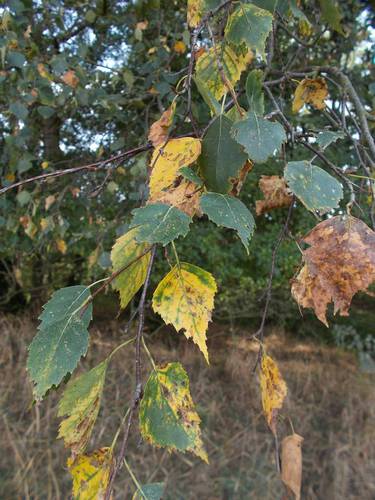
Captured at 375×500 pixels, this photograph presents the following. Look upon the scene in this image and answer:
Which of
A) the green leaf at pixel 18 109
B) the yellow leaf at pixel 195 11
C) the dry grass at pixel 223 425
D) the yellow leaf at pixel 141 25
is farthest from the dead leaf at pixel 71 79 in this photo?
the dry grass at pixel 223 425

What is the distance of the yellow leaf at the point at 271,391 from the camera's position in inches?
18.5

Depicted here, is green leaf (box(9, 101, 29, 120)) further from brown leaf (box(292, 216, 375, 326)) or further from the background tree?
brown leaf (box(292, 216, 375, 326))

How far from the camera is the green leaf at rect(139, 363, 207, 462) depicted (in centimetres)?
34

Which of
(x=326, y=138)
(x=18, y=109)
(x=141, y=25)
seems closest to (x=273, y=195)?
(x=326, y=138)

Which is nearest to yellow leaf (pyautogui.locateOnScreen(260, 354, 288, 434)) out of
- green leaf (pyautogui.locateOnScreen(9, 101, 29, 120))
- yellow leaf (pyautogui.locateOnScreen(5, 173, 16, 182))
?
green leaf (pyautogui.locateOnScreen(9, 101, 29, 120))

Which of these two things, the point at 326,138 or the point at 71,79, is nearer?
the point at 326,138

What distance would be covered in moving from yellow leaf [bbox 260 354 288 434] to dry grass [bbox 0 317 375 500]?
1437 mm

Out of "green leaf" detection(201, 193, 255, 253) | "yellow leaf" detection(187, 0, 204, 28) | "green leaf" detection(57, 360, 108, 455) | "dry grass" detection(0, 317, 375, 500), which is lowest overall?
"dry grass" detection(0, 317, 375, 500)

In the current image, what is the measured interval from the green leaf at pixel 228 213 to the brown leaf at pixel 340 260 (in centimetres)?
6

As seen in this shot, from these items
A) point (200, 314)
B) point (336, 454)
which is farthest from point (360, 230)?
point (336, 454)

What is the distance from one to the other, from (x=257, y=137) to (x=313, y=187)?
6 cm

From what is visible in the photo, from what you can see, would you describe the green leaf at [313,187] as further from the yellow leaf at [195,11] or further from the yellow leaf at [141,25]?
the yellow leaf at [141,25]

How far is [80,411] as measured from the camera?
1.17 ft

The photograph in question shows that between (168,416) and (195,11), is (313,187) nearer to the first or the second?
(168,416)
